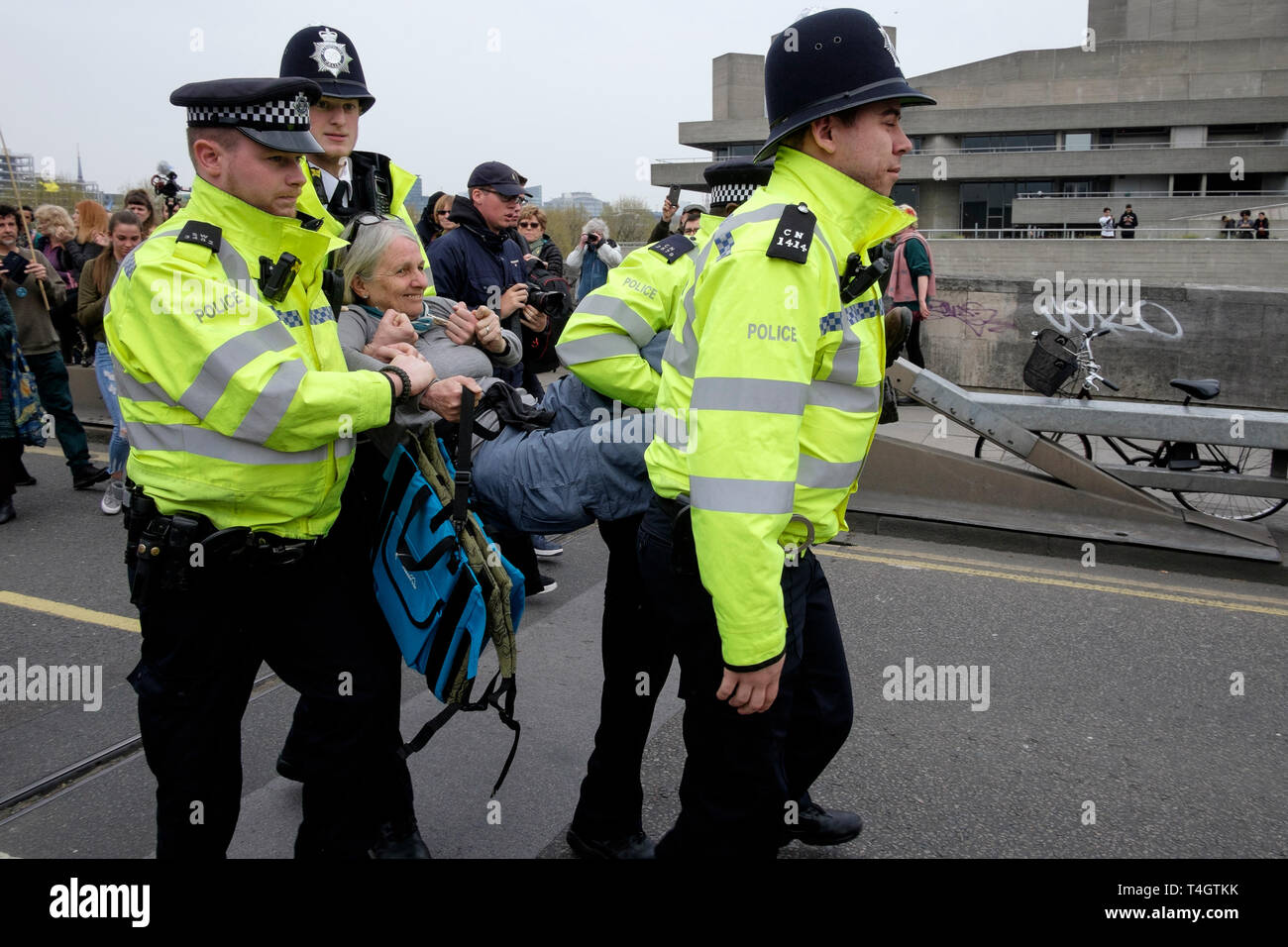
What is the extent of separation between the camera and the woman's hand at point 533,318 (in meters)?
5.18

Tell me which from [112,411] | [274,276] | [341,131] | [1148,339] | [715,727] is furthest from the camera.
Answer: [1148,339]

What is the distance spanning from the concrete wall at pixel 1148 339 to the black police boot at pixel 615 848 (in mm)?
8925

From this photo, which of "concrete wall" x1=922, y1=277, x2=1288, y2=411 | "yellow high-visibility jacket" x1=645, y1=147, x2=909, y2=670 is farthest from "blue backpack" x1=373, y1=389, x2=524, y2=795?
"concrete wall" x1=922, y1=277, x2=1288, y2=411

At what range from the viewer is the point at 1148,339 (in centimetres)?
1054

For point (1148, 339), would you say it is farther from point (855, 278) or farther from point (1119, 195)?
point (1119, 195)

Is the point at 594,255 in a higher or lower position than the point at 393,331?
higher

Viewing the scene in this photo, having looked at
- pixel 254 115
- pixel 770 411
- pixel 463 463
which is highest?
pixel 254 115

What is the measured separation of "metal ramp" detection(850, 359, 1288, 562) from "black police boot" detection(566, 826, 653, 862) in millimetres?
3950

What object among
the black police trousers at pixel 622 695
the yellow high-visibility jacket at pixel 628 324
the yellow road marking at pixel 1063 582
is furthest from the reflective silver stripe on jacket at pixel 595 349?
the yellow road marking at pixel 1063 582

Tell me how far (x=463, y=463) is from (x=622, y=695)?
86 cm

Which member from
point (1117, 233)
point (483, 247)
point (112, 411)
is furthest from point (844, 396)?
point (1117, 233)

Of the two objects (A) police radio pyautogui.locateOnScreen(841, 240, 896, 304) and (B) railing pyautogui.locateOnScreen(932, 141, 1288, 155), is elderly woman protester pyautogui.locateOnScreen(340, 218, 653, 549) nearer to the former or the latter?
(A) police radio pyautogui.locateOnScreen(841, 240, 896, 304)

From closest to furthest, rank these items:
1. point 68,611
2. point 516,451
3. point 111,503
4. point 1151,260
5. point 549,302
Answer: point 516,451
point 68,611
point 549,302
point 111,503
point 1151,260

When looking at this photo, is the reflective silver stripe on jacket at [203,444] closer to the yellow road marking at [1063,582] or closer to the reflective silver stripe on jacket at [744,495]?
the reflective silver stripe on jacket at [744,495]
